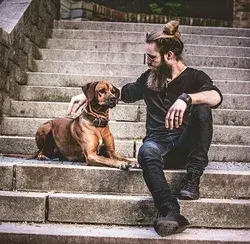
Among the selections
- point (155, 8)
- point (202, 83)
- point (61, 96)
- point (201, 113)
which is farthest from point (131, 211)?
point (155, 8)

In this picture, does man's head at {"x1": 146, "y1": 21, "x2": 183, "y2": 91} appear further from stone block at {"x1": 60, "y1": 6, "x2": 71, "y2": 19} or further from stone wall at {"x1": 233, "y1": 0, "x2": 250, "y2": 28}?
stone wall at {"x1": 233, "y1": 0, "x2": 250, "y2": 28}

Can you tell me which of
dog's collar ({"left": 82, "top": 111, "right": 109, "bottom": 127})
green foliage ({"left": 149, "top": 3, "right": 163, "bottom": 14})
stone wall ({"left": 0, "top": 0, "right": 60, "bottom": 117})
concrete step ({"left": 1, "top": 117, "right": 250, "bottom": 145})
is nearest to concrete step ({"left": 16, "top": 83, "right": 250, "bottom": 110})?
stone wall ({"left": 0, "top": 0, "right": 60, "bottom": 117})

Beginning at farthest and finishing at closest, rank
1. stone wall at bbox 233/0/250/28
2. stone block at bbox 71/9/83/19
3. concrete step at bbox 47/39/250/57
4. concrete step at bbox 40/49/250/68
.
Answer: stone wall at bbox 233/0/250/28, stone block at bbox 71/9/83/19, concrete step at bbox 47/39/250/57, concrete step at bbox 40/49/250/68

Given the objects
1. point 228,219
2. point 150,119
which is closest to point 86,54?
point 150,119

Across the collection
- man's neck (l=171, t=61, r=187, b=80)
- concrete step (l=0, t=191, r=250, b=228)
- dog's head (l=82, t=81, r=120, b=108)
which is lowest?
concrete step (l=0, t=191, r=250, b=228)

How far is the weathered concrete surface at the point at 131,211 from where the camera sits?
10.4 ft

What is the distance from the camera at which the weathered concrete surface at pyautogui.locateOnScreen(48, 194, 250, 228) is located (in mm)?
3178

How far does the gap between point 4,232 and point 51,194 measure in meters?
0.48

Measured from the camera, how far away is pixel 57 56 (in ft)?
20.2

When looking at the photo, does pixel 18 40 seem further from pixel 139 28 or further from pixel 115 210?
pixel 115 210

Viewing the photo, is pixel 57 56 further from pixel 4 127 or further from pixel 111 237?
pixel 111 237

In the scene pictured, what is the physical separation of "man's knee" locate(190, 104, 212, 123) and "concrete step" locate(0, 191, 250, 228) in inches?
23.6

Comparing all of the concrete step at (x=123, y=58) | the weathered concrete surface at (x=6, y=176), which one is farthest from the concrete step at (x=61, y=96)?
the weathered concrete surface at (x=6, y=176)

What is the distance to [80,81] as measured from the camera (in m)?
5.45
